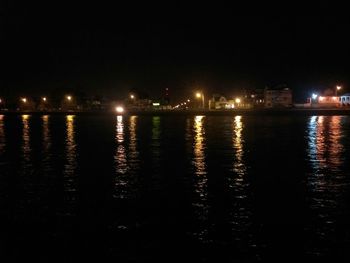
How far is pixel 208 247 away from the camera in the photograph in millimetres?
13203

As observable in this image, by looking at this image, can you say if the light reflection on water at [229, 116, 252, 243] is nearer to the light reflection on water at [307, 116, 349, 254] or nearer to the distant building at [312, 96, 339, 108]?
the light reflection on water at [307, 116, 349, 254]

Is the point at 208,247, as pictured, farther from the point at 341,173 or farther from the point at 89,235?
the point at 341,173

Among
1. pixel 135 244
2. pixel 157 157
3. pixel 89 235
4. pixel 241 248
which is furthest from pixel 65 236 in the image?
pixel 157 157

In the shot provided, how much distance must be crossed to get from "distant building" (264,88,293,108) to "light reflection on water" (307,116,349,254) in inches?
3841

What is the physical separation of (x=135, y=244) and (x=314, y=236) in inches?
205

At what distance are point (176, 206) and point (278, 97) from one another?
121766 mm

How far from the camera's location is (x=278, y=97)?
135250 mm

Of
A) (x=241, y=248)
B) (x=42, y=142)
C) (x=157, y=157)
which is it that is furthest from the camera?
(x=42, y=142)

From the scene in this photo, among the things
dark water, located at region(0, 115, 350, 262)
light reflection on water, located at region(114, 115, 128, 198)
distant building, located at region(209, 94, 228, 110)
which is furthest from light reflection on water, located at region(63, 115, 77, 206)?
distant building, located at region(209, 94, 228, 110)

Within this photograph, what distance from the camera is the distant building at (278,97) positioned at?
441ft

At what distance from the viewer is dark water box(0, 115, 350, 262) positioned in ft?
43.0

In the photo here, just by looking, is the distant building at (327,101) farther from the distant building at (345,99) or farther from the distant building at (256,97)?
the distant building at (256,97)

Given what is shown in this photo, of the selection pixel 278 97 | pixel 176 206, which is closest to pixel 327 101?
pixel 278 97

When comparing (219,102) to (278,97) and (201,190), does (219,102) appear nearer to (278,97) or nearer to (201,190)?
(278,97)
